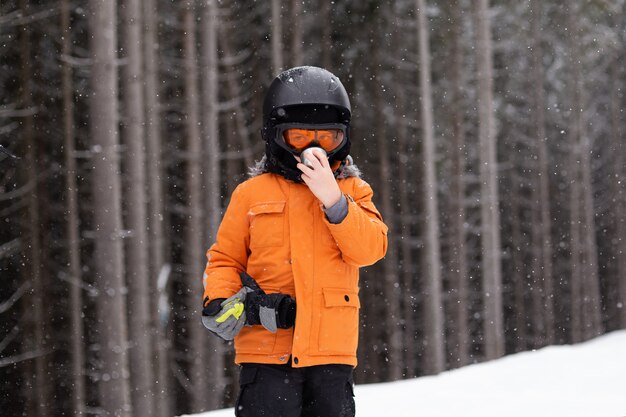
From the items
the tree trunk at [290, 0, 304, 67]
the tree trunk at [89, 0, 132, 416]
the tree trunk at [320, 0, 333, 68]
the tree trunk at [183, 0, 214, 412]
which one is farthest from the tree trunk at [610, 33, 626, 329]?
the tree trunk at [89, 0, 132, 416]

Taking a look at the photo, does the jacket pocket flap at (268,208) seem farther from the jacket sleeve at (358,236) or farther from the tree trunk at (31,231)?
the tree trunk at (31,231)

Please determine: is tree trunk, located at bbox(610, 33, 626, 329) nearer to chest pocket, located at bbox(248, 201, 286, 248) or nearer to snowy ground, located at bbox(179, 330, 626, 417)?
snowy ground, located at bbox(179, 330, 626, 417)

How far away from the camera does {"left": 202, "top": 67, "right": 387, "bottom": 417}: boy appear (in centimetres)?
323

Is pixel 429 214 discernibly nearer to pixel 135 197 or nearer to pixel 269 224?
pixel 135 197

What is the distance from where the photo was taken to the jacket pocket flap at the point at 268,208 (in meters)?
3.34

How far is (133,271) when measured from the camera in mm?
10445

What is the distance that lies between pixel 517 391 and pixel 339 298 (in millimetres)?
3898

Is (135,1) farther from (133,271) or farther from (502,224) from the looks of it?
(502,224)

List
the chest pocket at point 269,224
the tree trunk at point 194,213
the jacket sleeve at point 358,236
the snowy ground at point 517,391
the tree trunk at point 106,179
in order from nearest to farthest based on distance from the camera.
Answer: the jacket sleeve at point 358,236
the chest pocket at point 269,224
the snowy ground at point 517,391
the tree trunk at point 106,179
the tree trunk at point 194,213

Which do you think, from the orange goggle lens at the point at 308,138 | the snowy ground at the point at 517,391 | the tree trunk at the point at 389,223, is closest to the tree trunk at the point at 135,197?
the snowy ground at the point at 517,391

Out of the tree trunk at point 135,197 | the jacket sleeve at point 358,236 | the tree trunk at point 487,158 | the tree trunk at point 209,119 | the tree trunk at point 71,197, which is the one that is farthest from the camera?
the tree trunk at point 487,158

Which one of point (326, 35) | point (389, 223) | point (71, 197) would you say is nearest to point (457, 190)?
point (389, 223)

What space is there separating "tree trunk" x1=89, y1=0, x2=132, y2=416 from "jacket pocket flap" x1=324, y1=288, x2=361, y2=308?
624 centimetres

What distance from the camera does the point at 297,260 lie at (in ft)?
10.8
